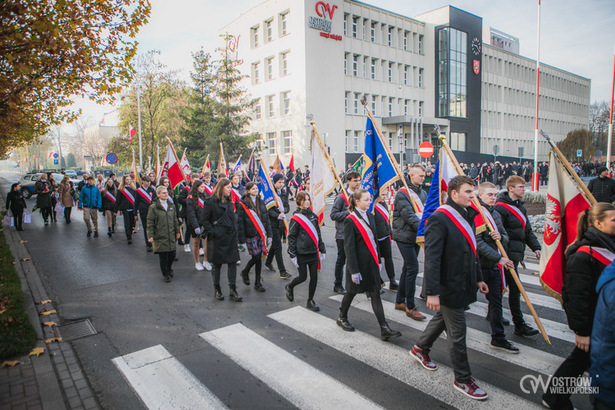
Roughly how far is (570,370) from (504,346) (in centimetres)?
138

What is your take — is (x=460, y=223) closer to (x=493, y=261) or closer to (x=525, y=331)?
(x=493, y=261)

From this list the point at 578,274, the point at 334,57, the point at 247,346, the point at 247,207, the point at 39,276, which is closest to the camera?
the point at 578,274

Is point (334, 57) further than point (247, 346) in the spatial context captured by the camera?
Yes

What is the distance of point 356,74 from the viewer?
42.5 meters

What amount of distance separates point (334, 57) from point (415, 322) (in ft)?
123

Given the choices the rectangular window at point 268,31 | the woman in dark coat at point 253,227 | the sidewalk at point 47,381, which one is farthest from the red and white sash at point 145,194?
the rectangular window at point 268,31

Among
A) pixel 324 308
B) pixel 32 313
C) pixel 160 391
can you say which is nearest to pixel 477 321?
pixel 324 308

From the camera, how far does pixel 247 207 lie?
24.8ft

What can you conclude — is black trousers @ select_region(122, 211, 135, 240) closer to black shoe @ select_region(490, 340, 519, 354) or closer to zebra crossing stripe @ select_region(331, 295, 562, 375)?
zebra crossing stripe @ select_region(331, 295, 562, 375)

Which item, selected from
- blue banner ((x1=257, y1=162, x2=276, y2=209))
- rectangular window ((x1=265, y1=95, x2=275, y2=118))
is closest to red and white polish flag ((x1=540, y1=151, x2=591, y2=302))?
blue banner ((x1=257, y1=162, x2=276, y2=209))

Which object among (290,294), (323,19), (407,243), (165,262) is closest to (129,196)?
(165,262)

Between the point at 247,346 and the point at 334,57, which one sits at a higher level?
the point at 334,57

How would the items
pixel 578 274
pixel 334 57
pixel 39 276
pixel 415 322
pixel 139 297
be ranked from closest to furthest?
pixel 578 274 → pixel 415 322 → pixel 139 297 → pixel 39 276 → pixel 334 57

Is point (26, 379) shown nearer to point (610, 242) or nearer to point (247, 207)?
point (247, 207)
